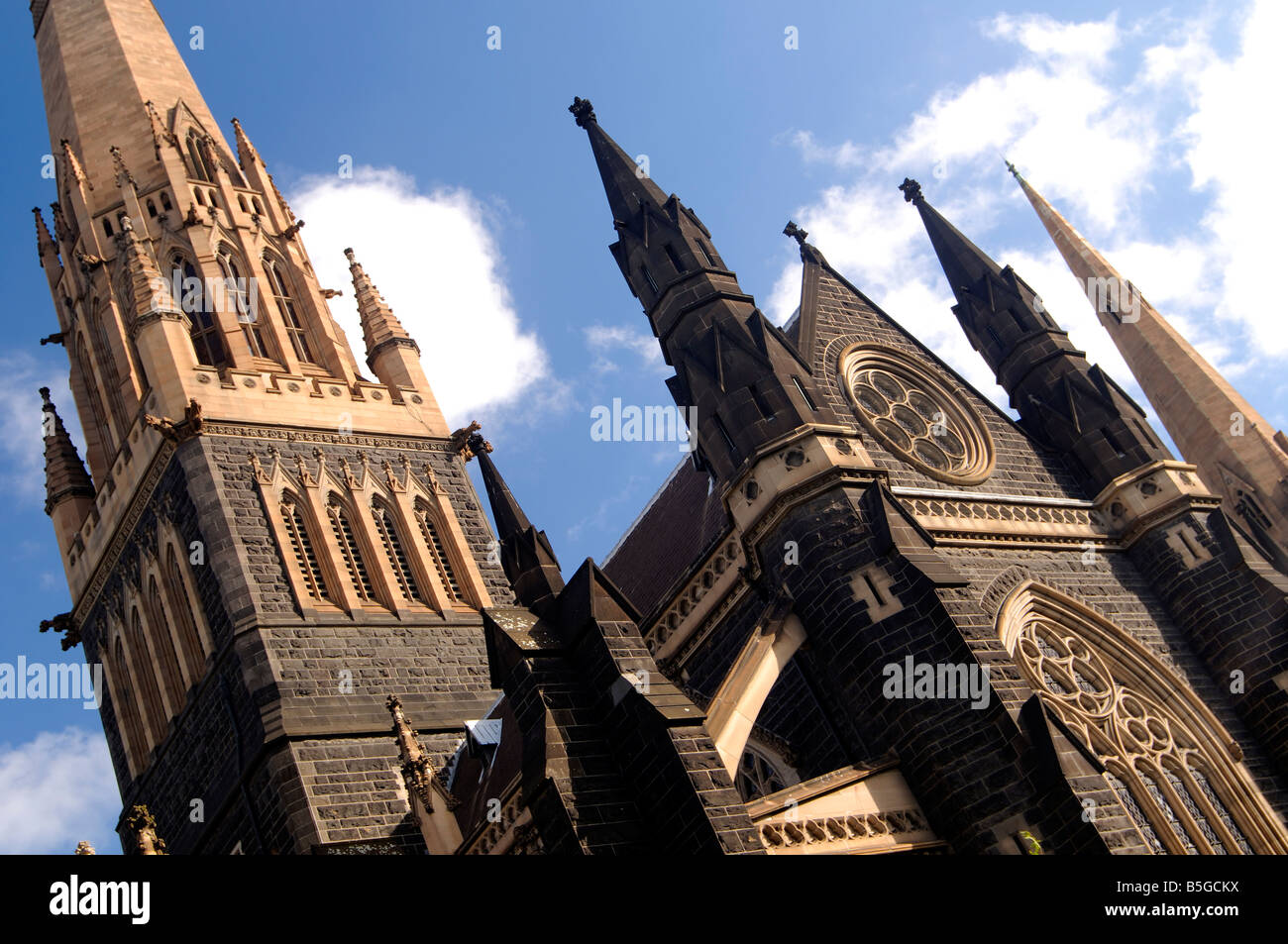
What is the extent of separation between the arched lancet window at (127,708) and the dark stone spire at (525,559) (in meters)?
13.2

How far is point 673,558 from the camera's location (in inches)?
890

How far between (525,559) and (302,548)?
421 inches

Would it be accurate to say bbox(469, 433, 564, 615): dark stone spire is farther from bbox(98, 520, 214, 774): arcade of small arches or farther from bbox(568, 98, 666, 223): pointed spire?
bbox(98, 520, 214, 774): arcade of small arches

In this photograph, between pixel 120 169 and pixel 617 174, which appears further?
pixel 120 169

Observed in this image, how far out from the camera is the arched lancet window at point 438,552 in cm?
2794

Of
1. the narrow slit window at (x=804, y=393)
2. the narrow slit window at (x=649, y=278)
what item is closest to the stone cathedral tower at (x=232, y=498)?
the narrow slit window at (x=649, y=278)

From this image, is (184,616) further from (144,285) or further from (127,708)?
(144,285)

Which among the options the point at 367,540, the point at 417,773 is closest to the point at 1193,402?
the point at 367,540

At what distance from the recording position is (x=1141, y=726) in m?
18.5

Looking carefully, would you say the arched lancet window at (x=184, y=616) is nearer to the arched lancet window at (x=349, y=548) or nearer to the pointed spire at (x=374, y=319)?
the arched lancet window at (x=349, y=548)
